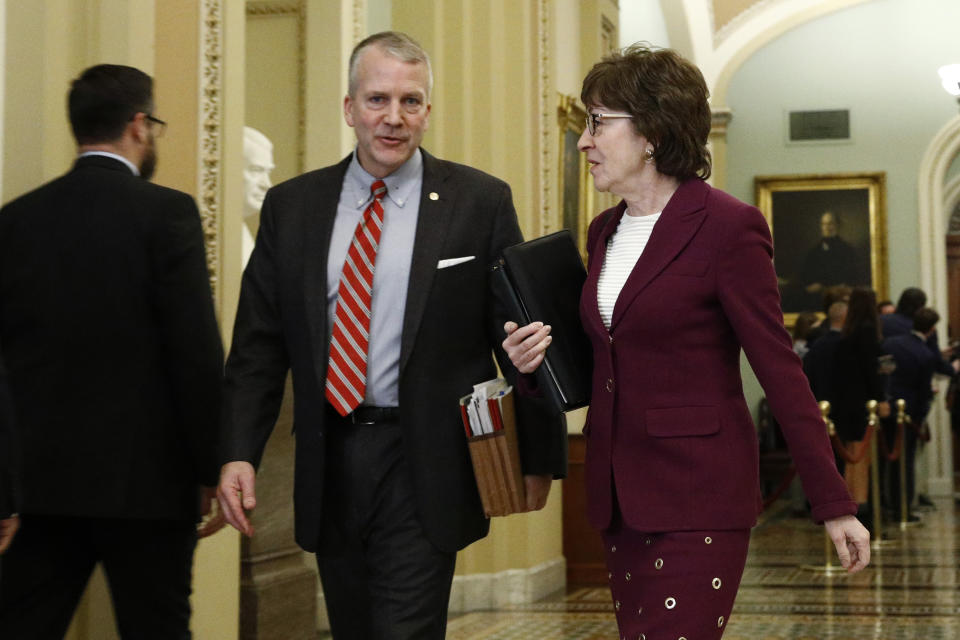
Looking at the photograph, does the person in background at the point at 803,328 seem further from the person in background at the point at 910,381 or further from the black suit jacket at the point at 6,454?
the black suit jacket at the point at 6,454

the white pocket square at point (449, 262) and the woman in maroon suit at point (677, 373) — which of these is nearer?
the woman in maroon suit at point (677, 373)

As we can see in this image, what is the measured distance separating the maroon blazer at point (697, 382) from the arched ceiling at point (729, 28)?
1553 cm

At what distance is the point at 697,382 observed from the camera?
270cm

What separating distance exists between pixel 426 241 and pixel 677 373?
2.50ft

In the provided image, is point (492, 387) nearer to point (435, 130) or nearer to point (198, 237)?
point (198, 237)

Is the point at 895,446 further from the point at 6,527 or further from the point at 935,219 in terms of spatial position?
the point at 6,527

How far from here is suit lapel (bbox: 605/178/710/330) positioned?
2750mm

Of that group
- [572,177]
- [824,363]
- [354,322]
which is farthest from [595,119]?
[824,363]

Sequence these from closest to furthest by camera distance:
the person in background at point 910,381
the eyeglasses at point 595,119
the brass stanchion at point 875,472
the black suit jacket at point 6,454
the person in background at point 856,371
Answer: the black suit jacket at point 6,454
the eyeglasses at point 595,119
the brass stanchion at point 875,472
the person in background at point 856,371
the person in background at point 910,381

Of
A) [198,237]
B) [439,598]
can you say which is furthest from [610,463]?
[198,237]

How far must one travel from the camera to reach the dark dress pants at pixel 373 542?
3.04 metres

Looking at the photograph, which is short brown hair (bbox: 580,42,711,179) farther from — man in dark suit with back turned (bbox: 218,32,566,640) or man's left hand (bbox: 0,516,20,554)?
man's left hand (bbox: 0,516,20,554)

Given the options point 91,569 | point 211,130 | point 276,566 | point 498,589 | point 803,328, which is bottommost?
point 498,589

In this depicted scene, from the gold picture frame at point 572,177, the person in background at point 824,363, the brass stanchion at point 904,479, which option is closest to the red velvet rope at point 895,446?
the brass stanchion at point 904,479
